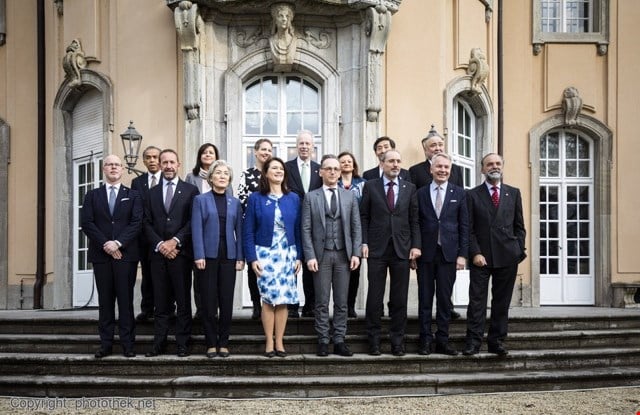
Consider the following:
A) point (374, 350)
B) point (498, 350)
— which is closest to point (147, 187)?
point (374, 350)

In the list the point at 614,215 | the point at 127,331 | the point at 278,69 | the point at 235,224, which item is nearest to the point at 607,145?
the point at 614,215

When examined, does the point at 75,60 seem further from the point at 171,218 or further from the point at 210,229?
the point at 210,229

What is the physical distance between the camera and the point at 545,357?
8375mm

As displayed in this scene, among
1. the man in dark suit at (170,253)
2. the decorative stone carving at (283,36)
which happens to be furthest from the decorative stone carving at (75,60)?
the man in dark suit at (170,253)

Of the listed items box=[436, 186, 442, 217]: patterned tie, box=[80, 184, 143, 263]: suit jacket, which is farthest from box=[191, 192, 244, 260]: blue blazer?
box=[436, 186, 442, 217]: patterned tie

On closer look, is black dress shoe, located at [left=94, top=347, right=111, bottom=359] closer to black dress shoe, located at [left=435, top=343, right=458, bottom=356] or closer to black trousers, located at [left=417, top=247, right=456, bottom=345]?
black trousers, located at [left=417, top=247, right=456, bottom=345]

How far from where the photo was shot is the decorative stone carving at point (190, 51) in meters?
10.8

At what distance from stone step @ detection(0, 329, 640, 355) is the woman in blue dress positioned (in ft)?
1.06

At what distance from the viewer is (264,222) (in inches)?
312

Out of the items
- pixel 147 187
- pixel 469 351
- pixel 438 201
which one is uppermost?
pixel 147 187

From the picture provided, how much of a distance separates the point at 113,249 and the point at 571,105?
8289 mm

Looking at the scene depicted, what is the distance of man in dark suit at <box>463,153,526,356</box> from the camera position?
8.13 meters

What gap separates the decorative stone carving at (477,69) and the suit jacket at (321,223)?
495cm

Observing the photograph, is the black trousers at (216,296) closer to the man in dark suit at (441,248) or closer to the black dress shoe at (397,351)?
the black dress shoe at (397,351)
